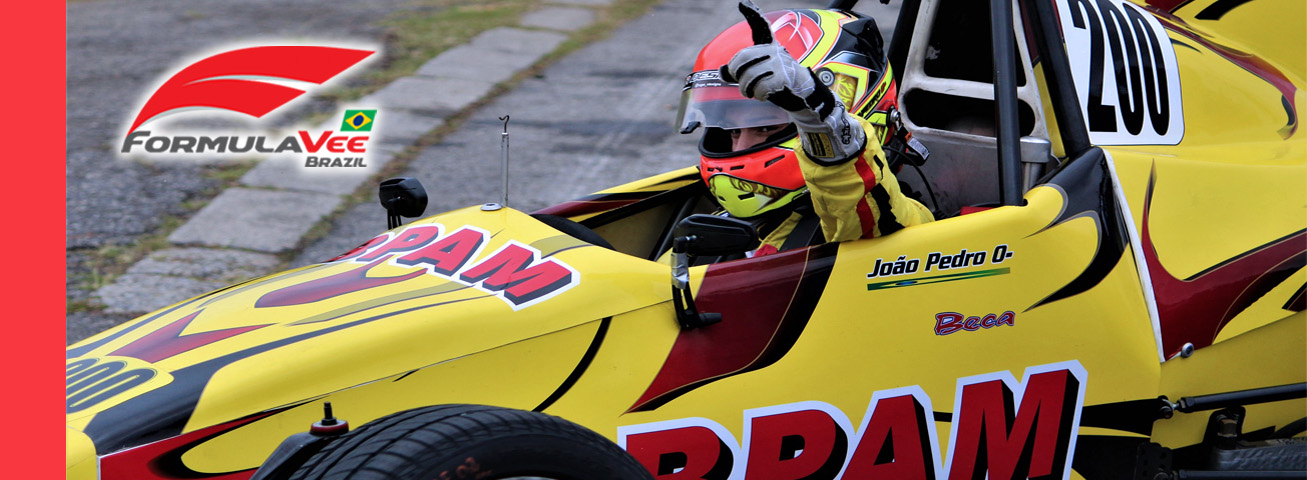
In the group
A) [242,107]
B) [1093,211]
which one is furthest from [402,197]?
[242,107]

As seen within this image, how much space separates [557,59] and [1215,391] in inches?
294

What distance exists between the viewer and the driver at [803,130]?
2408 mm

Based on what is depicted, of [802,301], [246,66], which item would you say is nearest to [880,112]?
[802,301]

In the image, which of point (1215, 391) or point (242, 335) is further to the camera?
point (1215, 391)

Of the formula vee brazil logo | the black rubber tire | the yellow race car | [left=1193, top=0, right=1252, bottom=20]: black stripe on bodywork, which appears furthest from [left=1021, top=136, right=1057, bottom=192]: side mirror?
the formula vee brazil logo

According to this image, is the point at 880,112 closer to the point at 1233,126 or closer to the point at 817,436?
the point at 817,436

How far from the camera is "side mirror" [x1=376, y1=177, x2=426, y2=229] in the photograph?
3.30 m

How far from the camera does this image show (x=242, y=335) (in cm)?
255

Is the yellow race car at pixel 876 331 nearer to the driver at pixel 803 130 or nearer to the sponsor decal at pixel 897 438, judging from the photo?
the sponsor decal at pixel 897 438

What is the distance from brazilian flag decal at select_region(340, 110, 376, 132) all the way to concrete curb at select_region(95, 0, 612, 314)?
64 millimetres

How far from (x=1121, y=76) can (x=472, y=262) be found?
6.11ft

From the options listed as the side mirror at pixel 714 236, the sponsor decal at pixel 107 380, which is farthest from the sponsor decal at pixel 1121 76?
the sponsor decal at pixel 107 380

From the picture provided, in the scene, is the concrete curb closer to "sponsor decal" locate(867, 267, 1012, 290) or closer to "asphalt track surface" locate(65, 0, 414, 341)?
"asphalt track surface" locate(65, 0, 414, 341)

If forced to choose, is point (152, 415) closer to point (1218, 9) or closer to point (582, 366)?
point (582, 366)
